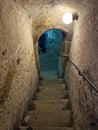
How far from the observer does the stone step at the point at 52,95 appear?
459cm

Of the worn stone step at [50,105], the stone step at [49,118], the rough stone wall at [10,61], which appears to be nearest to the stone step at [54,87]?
the worn stone step at [50,105]

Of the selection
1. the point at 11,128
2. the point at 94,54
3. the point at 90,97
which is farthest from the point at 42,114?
the point at 94,54

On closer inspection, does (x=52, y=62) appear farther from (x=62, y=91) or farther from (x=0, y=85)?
(x=0, y=85)

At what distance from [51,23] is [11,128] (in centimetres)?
263

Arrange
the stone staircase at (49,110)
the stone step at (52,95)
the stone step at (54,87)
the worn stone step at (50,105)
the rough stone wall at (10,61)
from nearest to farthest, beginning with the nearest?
the rough stone wall at (10,61), the stone staircase at (49,110), the worn stone step at (50,105), the stone step at (52,95), the stone step at (54,87)

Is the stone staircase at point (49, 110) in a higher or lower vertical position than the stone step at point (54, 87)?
lower

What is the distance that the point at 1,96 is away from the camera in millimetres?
2082

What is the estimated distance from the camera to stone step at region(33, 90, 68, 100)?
4594mm

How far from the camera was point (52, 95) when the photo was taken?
4.73 meters

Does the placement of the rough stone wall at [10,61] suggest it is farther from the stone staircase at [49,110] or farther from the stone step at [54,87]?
the stone step at [54,87]

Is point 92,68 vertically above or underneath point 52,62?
above

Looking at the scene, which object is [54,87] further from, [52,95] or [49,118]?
[49,118]

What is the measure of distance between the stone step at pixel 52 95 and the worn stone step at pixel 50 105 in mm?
395

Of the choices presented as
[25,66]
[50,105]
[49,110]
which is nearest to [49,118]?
[49,110]
